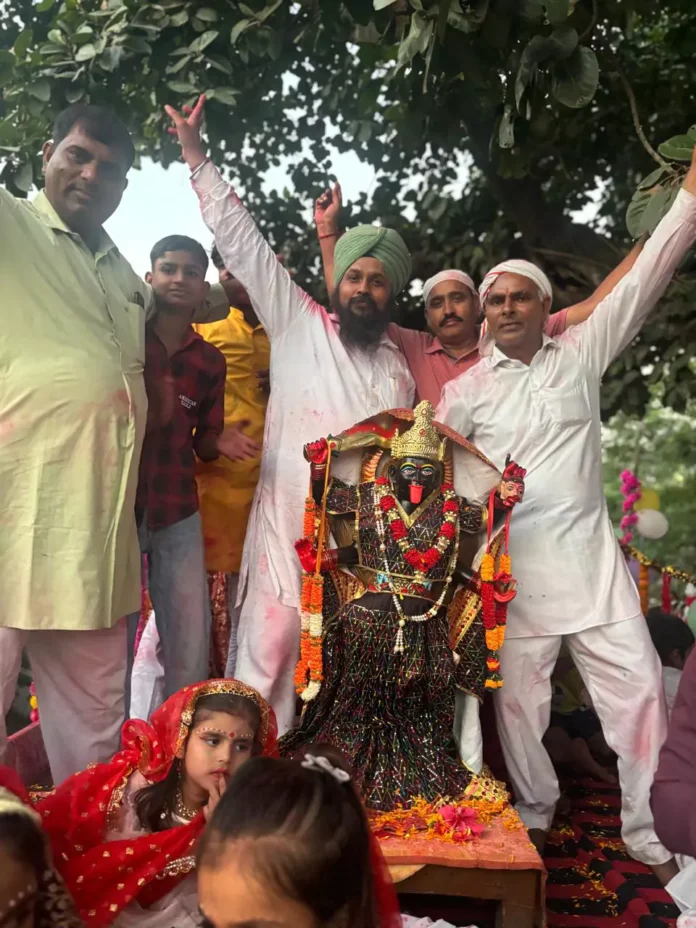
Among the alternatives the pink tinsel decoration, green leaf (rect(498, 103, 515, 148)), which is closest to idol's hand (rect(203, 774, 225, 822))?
green leaf (rect(498, 103, 515, 148))

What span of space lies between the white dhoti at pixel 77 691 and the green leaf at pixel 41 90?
2.49 metres

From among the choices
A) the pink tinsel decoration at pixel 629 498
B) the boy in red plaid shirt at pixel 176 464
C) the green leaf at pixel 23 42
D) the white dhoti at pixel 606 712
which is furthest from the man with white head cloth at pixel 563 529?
the pink tinsel decoration at pixel 629 498

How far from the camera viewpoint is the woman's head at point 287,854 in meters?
1.63

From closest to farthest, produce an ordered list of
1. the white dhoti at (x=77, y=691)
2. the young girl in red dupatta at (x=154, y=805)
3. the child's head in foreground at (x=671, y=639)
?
1. the young girl in red dupatta at (x=154, y=805)
2. the white dhoti at (x=77, y=691)
3. the child's head in foreground at (x=671, y=639)

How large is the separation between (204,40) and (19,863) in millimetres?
3556

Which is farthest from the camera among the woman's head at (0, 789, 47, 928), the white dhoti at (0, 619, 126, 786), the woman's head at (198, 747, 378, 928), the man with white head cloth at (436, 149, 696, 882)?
the man with white head cloth at (436, 149, 696, 882)

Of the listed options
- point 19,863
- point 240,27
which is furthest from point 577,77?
point 19,863

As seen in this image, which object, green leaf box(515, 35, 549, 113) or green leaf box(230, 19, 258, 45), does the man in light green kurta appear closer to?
green leaf box(230, 19, 258, 45)

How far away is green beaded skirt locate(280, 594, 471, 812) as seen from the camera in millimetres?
3039

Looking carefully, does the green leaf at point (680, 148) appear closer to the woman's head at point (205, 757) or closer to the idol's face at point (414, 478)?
the idol's face at point (414, 478)

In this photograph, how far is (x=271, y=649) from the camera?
3.37 m

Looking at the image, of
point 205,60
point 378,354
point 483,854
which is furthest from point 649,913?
point 205,60

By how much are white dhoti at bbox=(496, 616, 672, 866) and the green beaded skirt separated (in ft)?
1.04

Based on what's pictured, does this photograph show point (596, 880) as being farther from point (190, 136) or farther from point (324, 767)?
point (190, 136)
